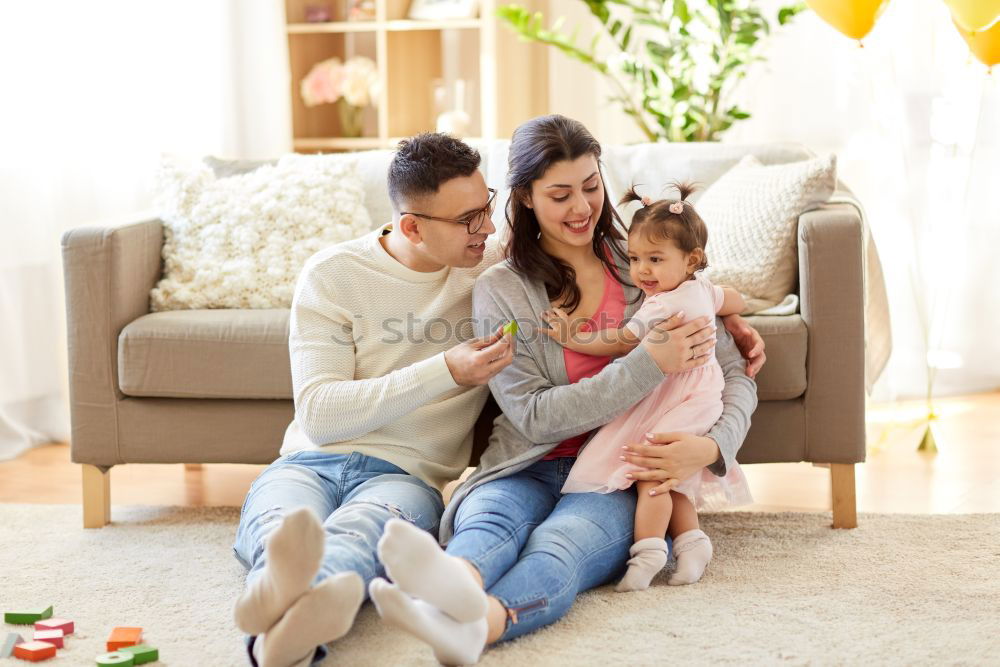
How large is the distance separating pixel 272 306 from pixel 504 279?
74 cm

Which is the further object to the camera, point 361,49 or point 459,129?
point 361,49

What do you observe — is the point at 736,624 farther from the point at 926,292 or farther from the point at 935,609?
the point at 926,292

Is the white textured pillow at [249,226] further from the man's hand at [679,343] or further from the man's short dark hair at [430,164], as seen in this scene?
the man's hand at [679,343]

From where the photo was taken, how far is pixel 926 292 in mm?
3639

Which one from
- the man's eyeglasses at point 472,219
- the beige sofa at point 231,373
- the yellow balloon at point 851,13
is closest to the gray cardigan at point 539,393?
the man's eyeglasses at point 472,219

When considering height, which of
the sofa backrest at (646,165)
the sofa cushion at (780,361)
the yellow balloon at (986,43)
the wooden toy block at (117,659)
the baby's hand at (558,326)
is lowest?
the wooden toy block at (117,659)

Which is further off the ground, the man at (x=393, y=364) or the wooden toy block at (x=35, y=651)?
the man at (x=393, y=364)

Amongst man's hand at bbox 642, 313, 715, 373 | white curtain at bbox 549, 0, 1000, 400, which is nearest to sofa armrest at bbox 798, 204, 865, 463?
man's hand at bbox 642, 313, 715, 373

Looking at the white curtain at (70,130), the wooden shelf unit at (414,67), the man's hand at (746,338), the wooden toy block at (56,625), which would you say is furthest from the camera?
the wooden shelf unit at (414,67)

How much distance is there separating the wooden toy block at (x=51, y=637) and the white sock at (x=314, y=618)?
0.44m

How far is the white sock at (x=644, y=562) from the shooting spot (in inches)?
74.9

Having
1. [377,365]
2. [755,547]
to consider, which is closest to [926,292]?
[755,547]

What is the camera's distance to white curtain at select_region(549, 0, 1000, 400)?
11.5 ft

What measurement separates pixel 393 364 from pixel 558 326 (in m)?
0.31
